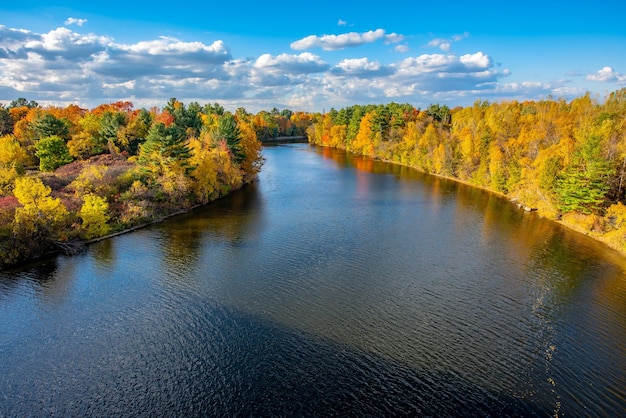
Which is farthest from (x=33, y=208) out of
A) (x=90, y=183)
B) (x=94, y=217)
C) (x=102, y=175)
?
(x=102, y=175)

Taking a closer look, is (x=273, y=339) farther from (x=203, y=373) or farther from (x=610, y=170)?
(x=610, y=170)

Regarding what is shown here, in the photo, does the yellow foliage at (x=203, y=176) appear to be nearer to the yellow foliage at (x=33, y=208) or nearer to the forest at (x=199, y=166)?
the forest at (x=199, y=166)

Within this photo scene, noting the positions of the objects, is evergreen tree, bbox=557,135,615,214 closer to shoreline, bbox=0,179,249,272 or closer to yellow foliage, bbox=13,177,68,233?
shoreline, bbox=0,179,249,272

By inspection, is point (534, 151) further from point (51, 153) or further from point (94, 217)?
point (51, 153)

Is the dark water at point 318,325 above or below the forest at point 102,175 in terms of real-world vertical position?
below

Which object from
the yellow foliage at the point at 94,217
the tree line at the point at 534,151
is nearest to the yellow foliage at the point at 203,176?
the yellow foliage at the point at 94,217

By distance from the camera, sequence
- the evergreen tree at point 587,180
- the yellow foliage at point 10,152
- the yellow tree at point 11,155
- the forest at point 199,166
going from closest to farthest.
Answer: the forest at point 199,166 < the evergreen tree at point 587,180 < the yellow tree at point 11,155 < the yellow foliage at point 10,152
